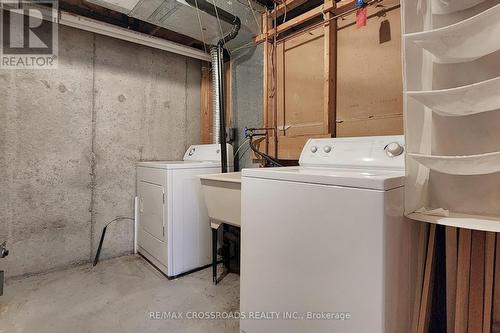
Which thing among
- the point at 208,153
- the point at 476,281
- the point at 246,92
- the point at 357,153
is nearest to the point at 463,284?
the point at 476,281

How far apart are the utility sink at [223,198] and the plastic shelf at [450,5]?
1285 mm

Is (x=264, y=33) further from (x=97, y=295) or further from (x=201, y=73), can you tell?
(x=97, y=295)

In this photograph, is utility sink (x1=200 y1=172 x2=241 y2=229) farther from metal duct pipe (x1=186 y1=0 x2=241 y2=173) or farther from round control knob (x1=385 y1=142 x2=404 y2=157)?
round control knob (x1=385 y1=142 x2=404 y2=157)

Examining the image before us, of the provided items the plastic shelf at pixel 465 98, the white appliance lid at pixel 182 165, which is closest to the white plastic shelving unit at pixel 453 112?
the plastic shelf at pixel 465 98

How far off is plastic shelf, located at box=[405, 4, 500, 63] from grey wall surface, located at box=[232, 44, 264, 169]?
1.61 metres

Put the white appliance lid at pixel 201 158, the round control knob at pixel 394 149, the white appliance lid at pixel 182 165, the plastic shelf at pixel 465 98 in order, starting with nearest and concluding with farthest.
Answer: the plastic shelf at pixel 465 98 → the round control knob at pixel 394 149 → the white appliance lid at pixel 182 165 → the white appliance lid at pixel 201 158

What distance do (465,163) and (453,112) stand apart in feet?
0.68

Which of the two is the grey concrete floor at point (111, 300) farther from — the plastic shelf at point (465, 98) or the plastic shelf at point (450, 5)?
the plastic shelf at point (450, 5)

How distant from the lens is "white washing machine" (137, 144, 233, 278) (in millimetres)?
2143

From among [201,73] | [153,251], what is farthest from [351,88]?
[153,251]

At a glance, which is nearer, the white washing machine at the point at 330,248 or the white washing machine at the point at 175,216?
the white washing machine at the point at 330,248

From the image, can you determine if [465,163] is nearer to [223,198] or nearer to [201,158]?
[223,198]

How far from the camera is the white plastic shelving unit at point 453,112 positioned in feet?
2.98

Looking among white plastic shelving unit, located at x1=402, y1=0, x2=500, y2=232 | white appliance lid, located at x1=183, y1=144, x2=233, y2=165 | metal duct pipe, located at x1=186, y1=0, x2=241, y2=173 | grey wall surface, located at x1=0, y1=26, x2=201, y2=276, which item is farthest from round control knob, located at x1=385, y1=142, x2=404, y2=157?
grey wall surface, located at x1=0, y1=26, x2=201, y2=276
